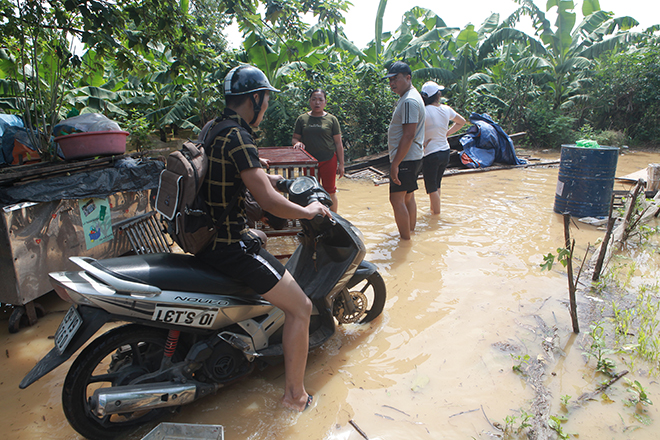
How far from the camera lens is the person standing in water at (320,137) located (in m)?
5.38

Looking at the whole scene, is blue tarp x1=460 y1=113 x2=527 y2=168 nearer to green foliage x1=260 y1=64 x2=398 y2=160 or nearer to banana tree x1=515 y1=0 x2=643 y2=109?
green foliage x1=260 y1=64 x2=398 y2=160

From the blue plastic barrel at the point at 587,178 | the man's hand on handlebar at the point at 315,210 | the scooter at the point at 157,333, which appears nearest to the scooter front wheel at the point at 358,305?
the scooter at the point at 157,333

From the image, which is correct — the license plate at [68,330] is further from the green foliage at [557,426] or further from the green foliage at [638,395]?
the green foliage at [638,395]

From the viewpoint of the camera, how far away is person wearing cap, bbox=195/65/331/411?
201 cm

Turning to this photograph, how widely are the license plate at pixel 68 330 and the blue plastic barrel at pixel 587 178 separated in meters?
6.22

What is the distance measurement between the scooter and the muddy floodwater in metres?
0.27

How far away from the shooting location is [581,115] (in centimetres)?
1627

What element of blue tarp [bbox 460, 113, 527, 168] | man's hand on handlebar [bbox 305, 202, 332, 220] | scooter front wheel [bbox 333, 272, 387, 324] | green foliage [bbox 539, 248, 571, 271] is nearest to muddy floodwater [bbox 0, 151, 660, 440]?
scooter front wheel [bbox 333, 272, 387, 324]

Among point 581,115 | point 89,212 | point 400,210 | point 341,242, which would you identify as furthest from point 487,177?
point 581,115

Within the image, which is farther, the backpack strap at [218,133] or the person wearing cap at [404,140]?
the person wearing cap at [404,140]

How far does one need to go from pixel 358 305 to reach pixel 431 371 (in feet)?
2.35

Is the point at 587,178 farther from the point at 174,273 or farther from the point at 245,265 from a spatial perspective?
the point at 174,273

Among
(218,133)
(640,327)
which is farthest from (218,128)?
(640,327)

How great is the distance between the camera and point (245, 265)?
7.06 ft
